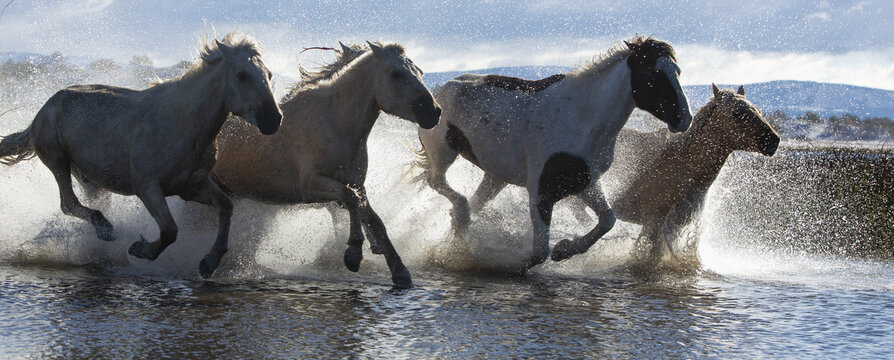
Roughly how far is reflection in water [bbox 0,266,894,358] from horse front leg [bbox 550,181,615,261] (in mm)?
470

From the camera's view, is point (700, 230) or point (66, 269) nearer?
point (66, 269)

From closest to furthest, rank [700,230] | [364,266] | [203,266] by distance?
[203,266] → [364,266] → [700,230]

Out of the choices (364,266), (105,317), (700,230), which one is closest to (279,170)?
(364,266)

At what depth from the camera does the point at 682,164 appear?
28.6ft

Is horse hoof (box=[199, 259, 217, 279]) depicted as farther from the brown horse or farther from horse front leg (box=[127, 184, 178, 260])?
the brown horse

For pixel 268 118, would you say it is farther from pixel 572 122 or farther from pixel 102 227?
pixel 572 122

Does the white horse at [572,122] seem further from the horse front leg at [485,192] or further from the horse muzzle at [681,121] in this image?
the horse front leg at [485,192]

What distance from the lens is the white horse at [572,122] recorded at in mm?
7867

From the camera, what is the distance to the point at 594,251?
349 inches

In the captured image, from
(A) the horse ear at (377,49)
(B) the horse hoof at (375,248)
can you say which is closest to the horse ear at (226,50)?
(A) the horse ear at (377,49)

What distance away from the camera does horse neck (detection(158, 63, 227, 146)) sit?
6965mm

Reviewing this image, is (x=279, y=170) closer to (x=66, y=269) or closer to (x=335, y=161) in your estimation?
(x=335, y=161)

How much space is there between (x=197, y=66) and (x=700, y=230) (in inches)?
172

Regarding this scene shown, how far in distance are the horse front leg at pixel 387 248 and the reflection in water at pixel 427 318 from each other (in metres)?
0.17
